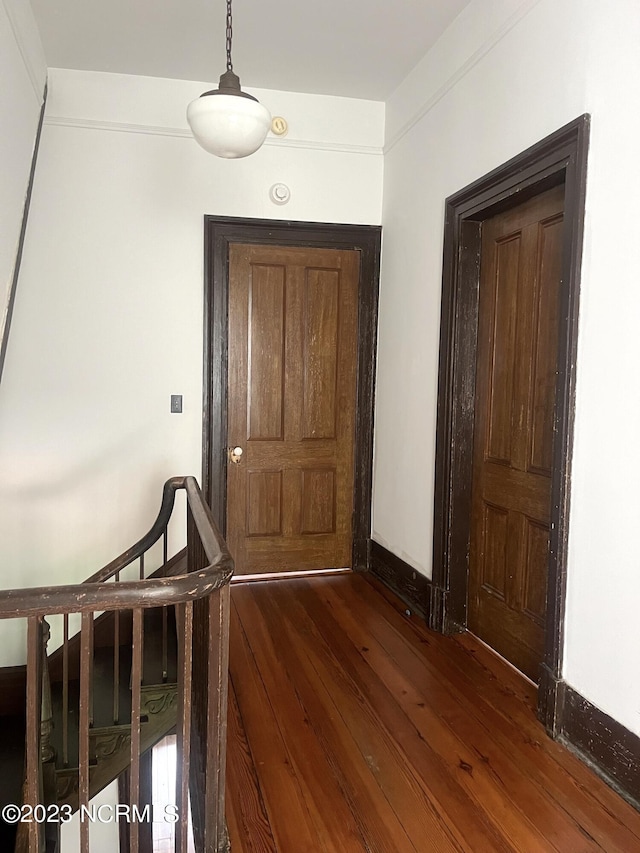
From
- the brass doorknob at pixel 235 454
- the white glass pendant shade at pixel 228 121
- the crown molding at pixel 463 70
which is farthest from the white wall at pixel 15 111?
the crown molding at pixel 463 70

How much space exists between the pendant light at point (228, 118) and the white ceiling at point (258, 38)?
933 mm

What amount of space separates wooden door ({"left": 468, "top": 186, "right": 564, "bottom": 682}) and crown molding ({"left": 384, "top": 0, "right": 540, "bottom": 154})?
0.69 meters

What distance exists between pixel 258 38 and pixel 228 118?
1.28 metres

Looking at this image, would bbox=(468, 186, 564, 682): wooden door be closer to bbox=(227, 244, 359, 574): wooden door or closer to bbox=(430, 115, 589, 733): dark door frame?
bbox=(430, 115, 589, 733): dark door frame

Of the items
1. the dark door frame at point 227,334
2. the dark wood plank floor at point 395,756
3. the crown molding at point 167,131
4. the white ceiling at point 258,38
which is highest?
the white ceiling at point 258,38

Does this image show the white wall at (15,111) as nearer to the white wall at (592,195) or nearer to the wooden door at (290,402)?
the wooden door at (290,402)

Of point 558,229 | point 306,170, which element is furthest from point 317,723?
point 306,170

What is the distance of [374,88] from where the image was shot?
12.3 ft

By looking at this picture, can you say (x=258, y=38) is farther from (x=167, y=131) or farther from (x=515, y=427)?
(x=515, y=427)

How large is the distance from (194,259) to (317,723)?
262cm

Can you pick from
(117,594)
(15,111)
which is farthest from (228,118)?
(117,594)

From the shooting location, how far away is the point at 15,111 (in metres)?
2.87

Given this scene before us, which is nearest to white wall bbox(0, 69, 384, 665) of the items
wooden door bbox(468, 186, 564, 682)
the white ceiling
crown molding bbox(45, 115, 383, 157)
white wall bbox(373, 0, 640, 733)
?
crown molding bbox(45, 115, 383, 157)

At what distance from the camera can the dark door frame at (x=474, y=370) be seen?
2.20 m
